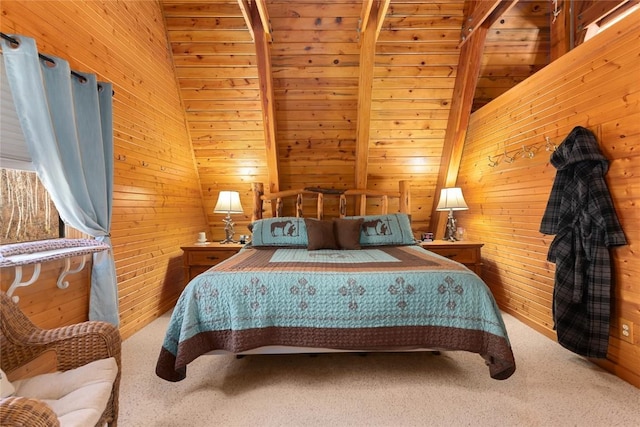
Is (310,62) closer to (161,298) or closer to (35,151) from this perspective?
(35,151)

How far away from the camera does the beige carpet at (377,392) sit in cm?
152

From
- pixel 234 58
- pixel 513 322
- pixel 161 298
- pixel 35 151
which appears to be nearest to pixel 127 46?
pixel 234 58

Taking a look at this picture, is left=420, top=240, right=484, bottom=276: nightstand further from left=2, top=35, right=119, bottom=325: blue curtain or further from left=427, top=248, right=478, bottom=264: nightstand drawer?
left=2, top=35, right=119, bottom=325: blue curtain

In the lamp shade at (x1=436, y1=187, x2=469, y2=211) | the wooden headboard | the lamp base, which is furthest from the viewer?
the wooden headboard

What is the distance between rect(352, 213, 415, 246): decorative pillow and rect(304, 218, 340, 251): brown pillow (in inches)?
12.5

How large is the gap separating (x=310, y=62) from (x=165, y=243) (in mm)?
2408

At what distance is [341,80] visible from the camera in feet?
10.7

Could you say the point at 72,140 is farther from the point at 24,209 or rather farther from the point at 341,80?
the point at 341,80

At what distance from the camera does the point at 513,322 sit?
278cm

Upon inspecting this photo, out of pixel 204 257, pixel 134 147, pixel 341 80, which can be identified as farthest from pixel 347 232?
pixel 134 147

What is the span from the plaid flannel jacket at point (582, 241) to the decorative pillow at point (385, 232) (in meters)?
1.16

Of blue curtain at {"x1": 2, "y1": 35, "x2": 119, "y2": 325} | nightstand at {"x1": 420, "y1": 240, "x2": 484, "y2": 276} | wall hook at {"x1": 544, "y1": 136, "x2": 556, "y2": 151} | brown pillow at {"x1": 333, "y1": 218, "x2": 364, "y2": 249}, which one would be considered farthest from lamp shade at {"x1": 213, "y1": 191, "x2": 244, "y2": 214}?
wall hook at {"x1": 544, "y1": 136, "x2": 556, "y2": 151}

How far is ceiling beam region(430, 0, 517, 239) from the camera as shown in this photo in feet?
8.52

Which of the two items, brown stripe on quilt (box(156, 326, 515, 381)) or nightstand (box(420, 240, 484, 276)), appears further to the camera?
nightstand (box(420, 240, 484, 276))
